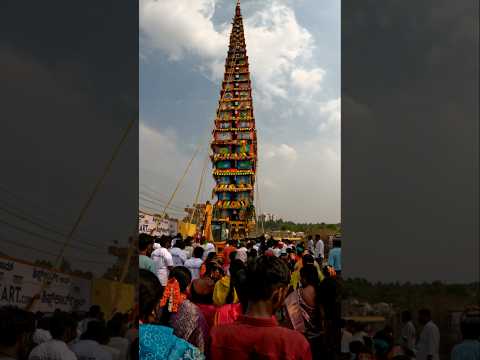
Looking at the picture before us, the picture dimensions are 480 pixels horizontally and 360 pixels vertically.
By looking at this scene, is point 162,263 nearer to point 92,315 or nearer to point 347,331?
point 92,315

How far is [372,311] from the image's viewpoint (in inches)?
83.3

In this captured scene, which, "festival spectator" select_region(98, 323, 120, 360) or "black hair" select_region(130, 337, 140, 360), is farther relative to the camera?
"festival spectator" select_region(98, 323, 120, 360)

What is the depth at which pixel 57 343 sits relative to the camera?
2.17 meters

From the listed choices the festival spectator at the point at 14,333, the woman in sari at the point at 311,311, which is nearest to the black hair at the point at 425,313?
the woman in sari at the point at 311,311

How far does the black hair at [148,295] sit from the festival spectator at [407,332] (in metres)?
1.05

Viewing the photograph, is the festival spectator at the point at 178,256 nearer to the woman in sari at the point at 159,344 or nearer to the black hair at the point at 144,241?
the black hair at the point at 144,241

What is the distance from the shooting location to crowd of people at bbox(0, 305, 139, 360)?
2.13 meters

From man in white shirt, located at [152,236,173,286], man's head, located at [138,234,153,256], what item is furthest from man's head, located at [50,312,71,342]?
man in white shirt, located at [152,236,173,286]

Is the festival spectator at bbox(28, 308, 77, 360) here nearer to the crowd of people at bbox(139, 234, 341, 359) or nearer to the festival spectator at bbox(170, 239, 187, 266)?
the crowd of people at bbox(139, 234, 341, 359)

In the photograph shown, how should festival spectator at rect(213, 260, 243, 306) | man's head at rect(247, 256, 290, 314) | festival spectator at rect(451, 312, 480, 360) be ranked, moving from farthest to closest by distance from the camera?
festival spectator at rect(213, 260, 243, 306)
festival spectator at rect(451, 312, 480, 360)
man's head at rect(247, 256, 290, 314)

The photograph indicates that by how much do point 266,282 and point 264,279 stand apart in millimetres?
14

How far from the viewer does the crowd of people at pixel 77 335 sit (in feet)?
6.98

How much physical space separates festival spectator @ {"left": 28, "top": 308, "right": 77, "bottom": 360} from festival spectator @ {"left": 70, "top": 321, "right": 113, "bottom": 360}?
0.11 ft

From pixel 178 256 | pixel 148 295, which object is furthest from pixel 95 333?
pixel 178 256
